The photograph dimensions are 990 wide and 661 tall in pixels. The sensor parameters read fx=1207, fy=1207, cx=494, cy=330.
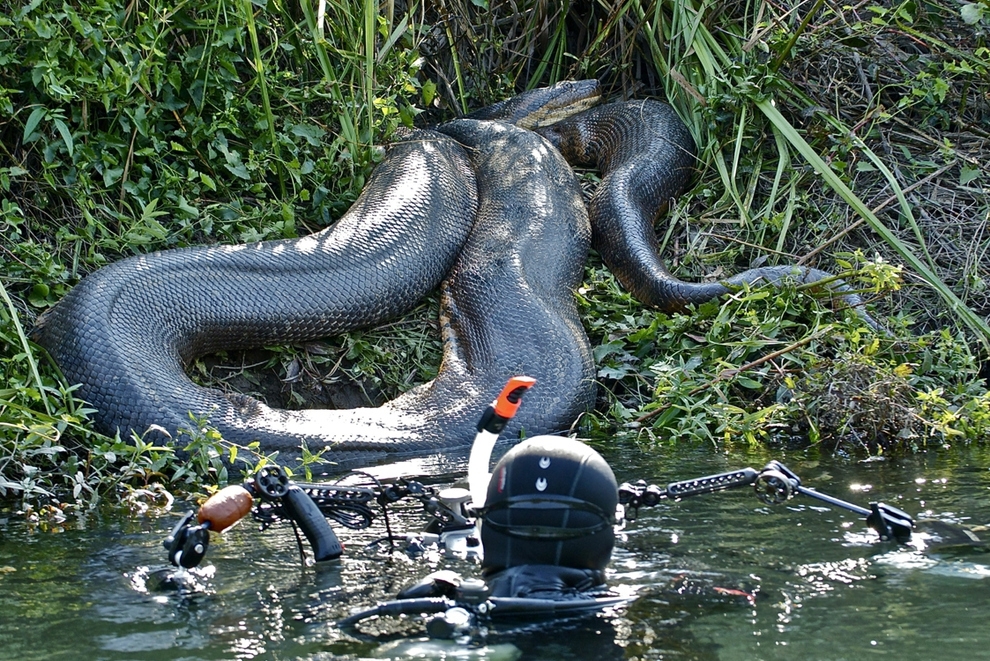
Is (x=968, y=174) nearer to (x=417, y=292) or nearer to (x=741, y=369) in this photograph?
(x=741, y=369)

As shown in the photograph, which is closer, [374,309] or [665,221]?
[374,309]

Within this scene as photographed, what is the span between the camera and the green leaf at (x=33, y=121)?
6102 millimetres

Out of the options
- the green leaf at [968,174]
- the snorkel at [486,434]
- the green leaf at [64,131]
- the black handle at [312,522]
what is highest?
the green leaf at [64,131]

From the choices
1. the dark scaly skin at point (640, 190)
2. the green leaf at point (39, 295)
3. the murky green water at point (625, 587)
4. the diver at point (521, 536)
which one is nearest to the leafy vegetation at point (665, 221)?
the green leaf at point (39, 295)

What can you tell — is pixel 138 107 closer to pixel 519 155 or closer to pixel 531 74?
pixel 519 155

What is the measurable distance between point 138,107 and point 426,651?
453 cm

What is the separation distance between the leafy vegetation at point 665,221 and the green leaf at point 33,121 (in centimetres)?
2

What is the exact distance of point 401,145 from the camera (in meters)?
7.67

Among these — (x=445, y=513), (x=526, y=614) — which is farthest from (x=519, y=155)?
(x=526, y=614)

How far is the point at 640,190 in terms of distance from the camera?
7816mm

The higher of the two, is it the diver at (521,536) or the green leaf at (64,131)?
the green leaf at (64,131)

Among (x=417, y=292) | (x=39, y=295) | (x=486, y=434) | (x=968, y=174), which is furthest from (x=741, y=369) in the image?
(x=39, y=295)

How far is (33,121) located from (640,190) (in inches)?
146

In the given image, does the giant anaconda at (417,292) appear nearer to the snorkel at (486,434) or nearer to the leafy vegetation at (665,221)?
the leafy vegetation at (665,221)
